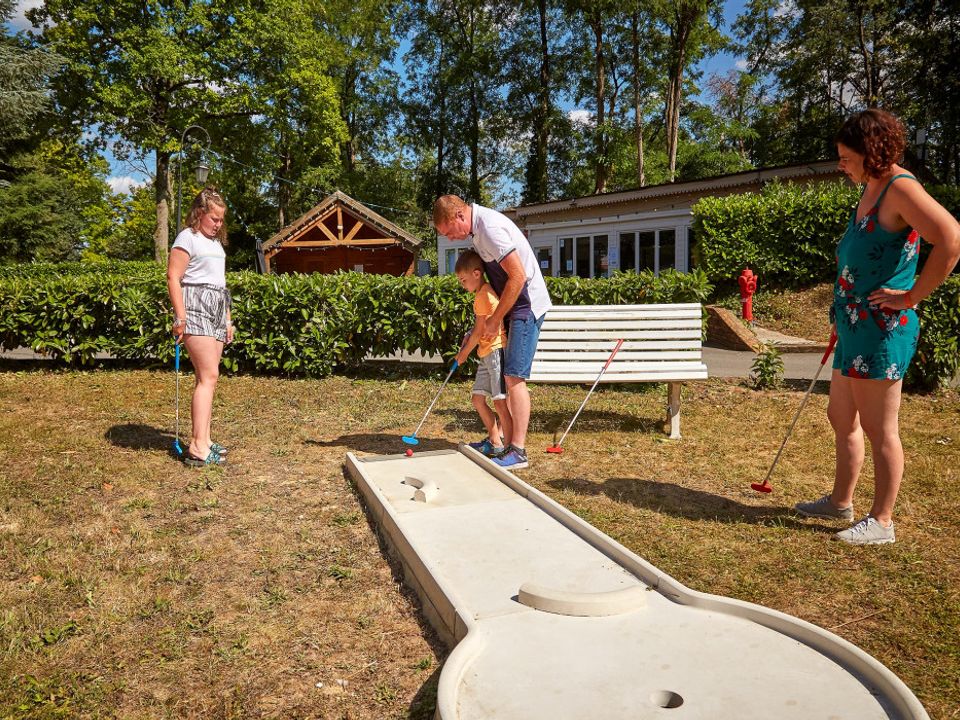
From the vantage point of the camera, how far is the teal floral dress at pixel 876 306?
10.6 feet

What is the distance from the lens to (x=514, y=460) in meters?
4.82

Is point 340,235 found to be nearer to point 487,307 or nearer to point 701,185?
point 701,185

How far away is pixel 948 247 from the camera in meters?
2.99

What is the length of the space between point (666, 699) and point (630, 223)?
21.6 meters

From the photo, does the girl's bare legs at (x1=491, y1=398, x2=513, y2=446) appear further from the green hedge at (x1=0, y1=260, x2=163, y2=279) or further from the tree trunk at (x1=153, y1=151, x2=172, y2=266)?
the tree trunk at (x1=153, y1=151, x2=172, y2=266)

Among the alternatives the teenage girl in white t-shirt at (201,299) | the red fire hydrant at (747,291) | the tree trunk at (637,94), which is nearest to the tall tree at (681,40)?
the tree trunk at (637,94)

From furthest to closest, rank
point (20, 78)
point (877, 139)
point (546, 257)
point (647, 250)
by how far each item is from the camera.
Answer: point (546, 257) < point (647, 250) < point (20, 78) < point (877, 139)

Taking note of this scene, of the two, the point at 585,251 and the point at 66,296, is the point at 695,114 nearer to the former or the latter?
the point at 585,251

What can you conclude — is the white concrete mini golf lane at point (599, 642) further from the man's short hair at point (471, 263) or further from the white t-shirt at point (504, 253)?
the man's short hair at point (471, 263)

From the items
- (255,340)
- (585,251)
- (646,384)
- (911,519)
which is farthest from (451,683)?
(585,251)

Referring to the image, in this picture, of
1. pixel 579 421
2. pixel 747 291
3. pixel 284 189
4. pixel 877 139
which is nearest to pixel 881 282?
pixel 877 139

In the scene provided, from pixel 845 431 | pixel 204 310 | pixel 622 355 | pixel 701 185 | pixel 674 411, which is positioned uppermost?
pixel 701 185

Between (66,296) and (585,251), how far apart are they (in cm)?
1805

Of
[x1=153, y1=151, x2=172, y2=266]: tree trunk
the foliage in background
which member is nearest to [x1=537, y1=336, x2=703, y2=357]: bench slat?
the foliage in background
